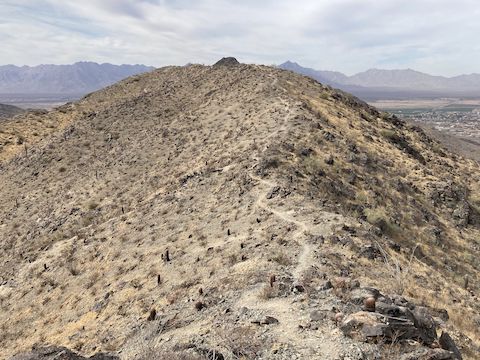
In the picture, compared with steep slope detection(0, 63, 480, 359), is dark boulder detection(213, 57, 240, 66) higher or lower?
higher

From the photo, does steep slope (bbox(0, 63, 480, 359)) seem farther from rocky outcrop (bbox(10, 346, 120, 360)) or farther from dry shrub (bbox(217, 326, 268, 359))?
rocky outcrop (bbox(10, 346, 120, 360))

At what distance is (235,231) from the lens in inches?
922

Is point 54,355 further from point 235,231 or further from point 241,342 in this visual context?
point 235,231

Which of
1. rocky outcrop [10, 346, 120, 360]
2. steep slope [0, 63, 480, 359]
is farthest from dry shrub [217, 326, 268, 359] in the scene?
rocky outcrop [10, 346, 120, 360]

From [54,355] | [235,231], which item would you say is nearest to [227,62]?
[235,231]

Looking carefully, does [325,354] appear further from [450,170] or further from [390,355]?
[450,170]

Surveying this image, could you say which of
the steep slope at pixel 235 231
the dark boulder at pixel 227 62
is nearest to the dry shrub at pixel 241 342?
the steep slope at pixel 235 231

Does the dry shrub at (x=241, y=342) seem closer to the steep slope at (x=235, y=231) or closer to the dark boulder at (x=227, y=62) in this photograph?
the steep slope at (x=235, y=231)

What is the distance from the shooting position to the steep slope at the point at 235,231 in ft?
49.3

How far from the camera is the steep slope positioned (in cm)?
1504

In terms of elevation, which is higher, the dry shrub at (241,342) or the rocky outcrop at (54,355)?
the dry shrub at (241,342)

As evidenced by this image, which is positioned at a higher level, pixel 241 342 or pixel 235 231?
pixel 241 342

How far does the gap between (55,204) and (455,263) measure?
1271 inches

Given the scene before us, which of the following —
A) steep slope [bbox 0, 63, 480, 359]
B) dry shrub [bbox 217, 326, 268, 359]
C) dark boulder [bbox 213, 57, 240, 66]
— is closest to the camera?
dry shrub [bbox 217, 326, 268, 359]
